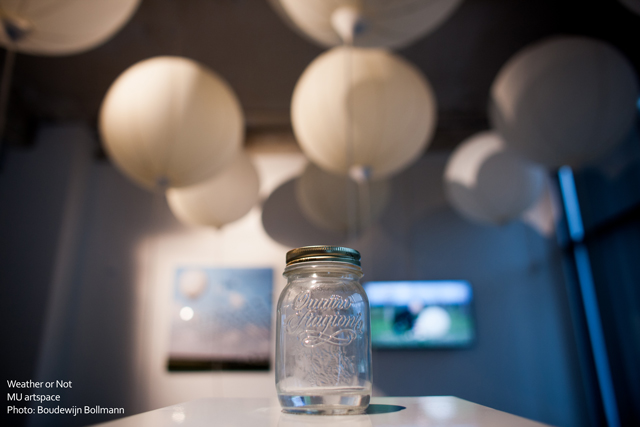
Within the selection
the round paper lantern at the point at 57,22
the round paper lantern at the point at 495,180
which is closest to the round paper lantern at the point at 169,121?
the round paper lantern at the point at 57,22

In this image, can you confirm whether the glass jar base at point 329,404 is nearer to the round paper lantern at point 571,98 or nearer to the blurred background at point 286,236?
the round paper lantern at point 571,98

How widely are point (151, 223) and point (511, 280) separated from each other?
3.43 meters

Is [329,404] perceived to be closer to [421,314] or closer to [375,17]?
[375,17]

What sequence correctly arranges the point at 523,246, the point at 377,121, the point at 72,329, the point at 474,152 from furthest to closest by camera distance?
1. the point at 523,246
2. the point at 72,329
3. the point at 474,152
4. the point at 377,121

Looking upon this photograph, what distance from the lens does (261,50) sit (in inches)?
123

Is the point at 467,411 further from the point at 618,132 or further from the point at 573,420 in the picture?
the point at 573,420

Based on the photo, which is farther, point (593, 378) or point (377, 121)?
point (593, 378)

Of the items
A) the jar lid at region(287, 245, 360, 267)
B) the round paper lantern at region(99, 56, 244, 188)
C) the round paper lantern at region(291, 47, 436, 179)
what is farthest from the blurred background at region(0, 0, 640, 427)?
the jar lid at region(287, 245, 360, 267)

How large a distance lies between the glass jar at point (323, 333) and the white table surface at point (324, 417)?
0.03m

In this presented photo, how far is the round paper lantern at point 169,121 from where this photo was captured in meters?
1.59

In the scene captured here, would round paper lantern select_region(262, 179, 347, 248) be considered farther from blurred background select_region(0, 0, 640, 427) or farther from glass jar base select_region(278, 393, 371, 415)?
glass jar base select_region(278, 393, 371, 415)

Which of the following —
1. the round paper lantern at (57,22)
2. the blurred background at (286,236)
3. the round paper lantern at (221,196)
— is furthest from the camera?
the blurred background at (286,236)

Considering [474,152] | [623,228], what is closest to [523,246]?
[623,228]

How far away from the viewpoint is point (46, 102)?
3.67m
